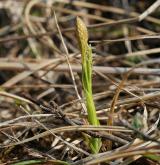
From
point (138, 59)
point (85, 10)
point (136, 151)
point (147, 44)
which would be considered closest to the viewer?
point (136, 151)

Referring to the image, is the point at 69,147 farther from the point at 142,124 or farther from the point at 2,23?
the point at 2,23

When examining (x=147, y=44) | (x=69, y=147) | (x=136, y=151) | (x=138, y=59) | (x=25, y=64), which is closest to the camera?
(x=136, y=151)

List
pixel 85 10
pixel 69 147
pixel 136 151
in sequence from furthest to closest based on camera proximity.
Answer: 1. pixel 85 10
2. pixel 69 147
3. pixel 136 151

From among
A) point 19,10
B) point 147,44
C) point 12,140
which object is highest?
point 19,10

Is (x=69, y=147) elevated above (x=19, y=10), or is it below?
below

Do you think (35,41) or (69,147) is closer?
(69,147)

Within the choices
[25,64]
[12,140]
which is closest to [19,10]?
[25,64]

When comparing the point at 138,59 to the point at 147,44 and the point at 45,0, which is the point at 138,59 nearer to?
the point at 147,44

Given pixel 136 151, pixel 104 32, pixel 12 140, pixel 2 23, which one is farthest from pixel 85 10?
pixel 136 151

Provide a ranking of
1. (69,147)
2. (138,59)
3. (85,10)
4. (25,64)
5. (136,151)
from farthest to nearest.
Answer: (85,10)
(138,59)
(25,64)
(69,147)
(136,151)
